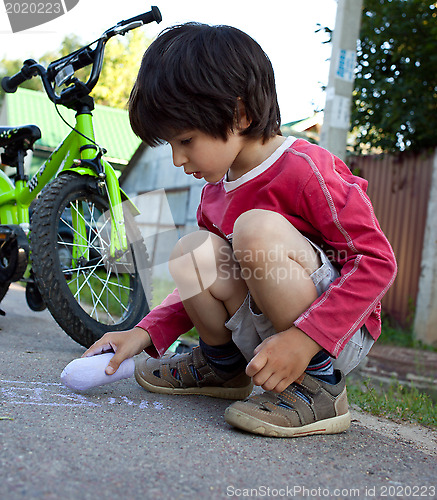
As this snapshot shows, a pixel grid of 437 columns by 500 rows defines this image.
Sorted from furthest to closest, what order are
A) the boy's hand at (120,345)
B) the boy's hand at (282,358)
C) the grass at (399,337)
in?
the grass at (399,337)
the boy's hand at (120,345)
the boy's hand at (282,358)

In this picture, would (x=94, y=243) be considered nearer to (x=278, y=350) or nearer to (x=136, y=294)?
(x=136, y=294)

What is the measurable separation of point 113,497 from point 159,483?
0.31 feet

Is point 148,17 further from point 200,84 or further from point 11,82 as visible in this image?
point 200,84

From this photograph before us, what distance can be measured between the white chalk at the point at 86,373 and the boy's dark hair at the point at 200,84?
648mm

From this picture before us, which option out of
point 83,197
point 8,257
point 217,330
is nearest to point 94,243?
point 83,197

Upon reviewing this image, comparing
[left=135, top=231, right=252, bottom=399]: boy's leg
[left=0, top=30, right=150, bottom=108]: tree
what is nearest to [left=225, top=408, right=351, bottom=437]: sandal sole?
[left=135, top=231, right=252, bottom=399]: boy's leg

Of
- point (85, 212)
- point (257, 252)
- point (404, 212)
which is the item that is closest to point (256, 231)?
point (257, 252)

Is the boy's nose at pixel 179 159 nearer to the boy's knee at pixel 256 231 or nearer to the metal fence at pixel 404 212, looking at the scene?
the boy's knee at pixel 256 231

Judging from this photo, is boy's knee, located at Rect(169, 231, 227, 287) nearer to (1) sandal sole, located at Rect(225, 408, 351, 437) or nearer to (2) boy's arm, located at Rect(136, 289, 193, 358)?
(2) boy's arm, located at Rect(136, 289, 193, 358)

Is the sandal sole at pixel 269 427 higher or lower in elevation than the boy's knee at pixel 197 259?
lower

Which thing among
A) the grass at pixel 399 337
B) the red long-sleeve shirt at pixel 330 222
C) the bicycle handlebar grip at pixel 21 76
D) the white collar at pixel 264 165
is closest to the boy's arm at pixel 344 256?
the red long-sleeve shirt at pixel 330 222

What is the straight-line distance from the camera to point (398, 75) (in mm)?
5742

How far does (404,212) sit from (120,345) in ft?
15.5

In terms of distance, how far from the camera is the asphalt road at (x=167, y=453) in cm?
91
